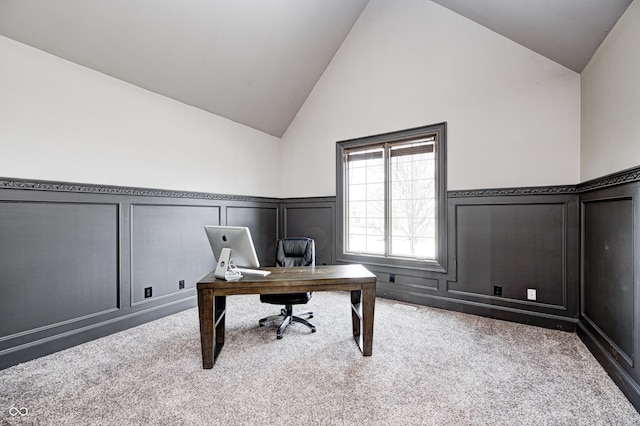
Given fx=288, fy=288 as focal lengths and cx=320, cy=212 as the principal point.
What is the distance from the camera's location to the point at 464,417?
5.36 feet

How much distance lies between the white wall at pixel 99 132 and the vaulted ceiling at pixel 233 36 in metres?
0.15

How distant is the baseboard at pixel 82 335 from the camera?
2236 mm

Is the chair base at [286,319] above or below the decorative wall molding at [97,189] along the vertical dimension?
below

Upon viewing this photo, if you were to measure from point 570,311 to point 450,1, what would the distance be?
3.37 metres

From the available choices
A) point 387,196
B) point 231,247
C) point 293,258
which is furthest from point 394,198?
point 231,247

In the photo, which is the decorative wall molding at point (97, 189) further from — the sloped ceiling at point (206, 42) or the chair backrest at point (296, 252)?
the chair backrest at point (296, 252)

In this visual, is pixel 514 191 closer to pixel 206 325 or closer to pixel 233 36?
pixel 206 325

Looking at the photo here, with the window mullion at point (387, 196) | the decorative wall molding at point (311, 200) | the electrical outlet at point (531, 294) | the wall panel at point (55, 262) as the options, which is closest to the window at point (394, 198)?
the window mullion at point (387, 196)

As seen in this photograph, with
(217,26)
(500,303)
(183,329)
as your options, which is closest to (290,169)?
(217,26)

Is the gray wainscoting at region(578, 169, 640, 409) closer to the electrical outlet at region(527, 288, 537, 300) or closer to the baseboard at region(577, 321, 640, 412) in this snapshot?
the baseboard at region(577, 321, 640, 412)

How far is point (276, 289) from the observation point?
2244 millimetres

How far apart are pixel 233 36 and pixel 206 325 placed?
291 cm

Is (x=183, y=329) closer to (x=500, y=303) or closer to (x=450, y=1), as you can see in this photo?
(x=500, y=303)

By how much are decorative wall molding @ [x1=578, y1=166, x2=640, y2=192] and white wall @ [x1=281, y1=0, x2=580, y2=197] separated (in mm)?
284
